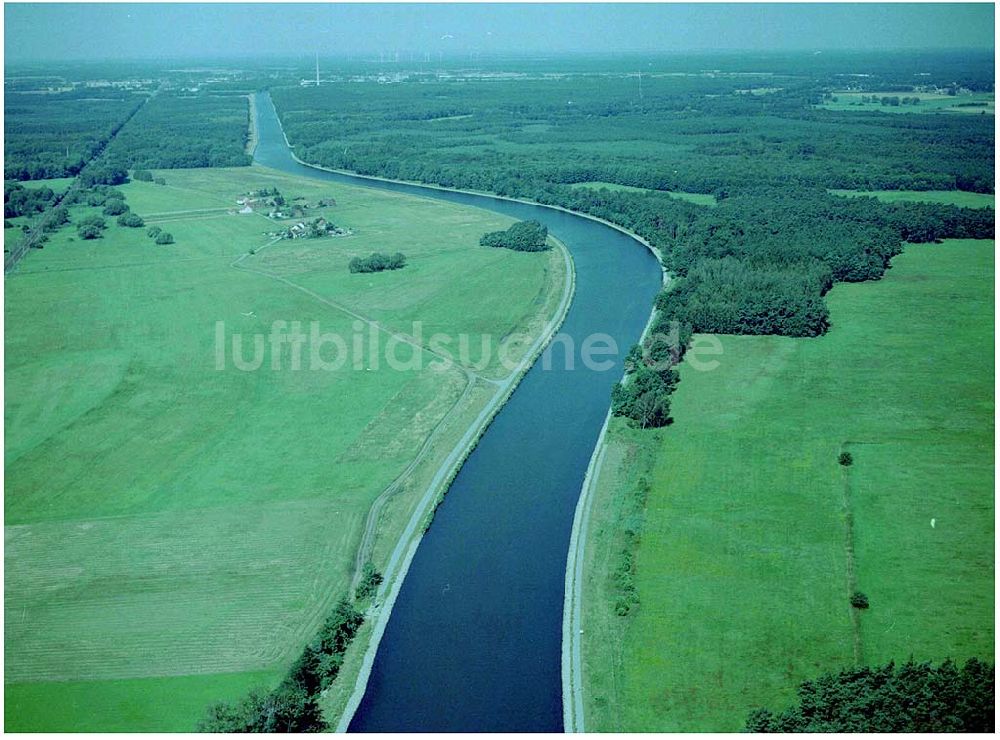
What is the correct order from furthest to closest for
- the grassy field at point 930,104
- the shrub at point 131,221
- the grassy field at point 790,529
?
the grassy field at point 930,104 < the shrub at point 131,221 < the grassy field at point 790,529

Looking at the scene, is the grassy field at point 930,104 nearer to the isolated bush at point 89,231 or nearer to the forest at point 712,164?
the forest at point 712,164

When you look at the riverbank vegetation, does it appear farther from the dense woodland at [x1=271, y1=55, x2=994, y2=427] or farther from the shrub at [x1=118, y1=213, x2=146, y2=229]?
the shrub at [x1=118, y1=213, x2=146, y2=229]

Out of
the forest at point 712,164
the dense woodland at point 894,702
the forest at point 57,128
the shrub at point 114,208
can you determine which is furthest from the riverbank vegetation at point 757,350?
the shrub at point 114,208

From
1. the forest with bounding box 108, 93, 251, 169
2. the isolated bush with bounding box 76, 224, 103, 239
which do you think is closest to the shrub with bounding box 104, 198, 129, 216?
the isolated bush with bounding box 76, 224, 103, 239

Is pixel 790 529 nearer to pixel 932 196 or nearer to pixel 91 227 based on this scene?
pixel 91 227

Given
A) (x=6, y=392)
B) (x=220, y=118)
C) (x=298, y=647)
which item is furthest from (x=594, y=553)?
(x=220, y=118)

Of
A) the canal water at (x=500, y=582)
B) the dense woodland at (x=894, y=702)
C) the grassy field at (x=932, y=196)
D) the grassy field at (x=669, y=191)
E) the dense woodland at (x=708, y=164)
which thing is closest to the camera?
the dense woodland at (x=894, y=702)

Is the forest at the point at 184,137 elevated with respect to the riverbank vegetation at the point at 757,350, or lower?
elevated
